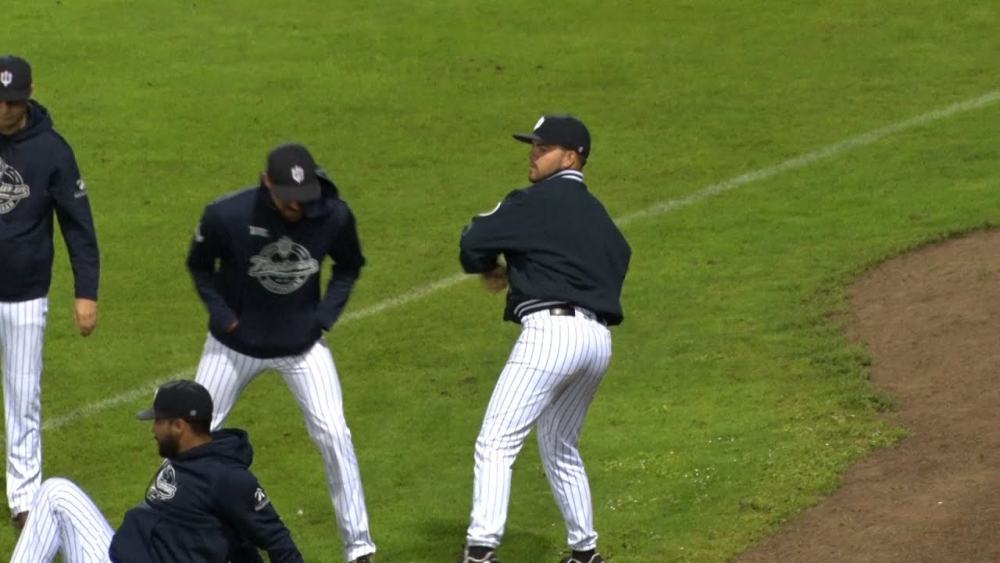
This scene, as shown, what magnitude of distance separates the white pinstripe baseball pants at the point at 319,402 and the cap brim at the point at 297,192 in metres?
0.80

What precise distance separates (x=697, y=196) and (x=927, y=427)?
5.30 metres

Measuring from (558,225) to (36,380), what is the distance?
2.69 metres

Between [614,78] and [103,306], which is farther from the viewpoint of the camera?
[614,78]

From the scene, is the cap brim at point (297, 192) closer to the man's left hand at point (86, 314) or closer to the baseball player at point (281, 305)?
the baseball player at point (281, 305)

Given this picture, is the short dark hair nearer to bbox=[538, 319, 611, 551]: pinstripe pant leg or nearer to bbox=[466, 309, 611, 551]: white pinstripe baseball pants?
bbox=[466, 309, 611, 551]: white pinstripe baseball pants

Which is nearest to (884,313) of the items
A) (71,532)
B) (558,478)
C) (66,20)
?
(558,478)

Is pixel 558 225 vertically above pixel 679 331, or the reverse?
pixel 558 225

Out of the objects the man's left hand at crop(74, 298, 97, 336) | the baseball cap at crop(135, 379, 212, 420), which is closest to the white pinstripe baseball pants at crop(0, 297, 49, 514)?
the man's left hand at crop(74, 298, 97, 336)

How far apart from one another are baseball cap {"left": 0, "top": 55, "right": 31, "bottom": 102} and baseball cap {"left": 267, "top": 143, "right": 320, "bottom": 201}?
1.37m

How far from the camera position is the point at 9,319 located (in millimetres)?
7770

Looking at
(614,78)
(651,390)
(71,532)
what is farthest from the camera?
(614,78)

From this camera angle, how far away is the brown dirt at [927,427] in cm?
764

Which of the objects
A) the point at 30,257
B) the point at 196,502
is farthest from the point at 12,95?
the point at 196,502

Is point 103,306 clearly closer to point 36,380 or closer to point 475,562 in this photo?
point 36,380
